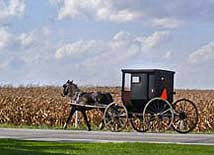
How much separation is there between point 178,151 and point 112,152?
1736 millimetres

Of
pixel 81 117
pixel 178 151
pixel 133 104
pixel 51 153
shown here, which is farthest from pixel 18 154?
pixel 81 117

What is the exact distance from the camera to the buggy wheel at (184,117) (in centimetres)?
2744

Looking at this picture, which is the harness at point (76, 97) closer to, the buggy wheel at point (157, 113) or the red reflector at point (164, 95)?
the buggy wheel at point (157, 113)

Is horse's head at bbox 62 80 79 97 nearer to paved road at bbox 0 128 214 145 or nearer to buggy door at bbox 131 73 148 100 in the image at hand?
buggy door at bbox 131 73 148 100

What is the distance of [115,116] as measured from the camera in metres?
28.0

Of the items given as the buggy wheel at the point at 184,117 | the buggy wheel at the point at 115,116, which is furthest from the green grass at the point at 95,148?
the buggy wheel at the point at 115,116

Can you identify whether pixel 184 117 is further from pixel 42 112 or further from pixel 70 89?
pixel 42 112

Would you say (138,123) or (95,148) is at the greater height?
(138,123)

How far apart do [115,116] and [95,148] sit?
9120mm

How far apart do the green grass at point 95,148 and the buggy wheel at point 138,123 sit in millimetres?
7387

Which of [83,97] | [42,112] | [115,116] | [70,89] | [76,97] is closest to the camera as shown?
[115,116]

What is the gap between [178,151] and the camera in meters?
18.4

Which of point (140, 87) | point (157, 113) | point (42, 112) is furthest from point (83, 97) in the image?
point (42, 112)

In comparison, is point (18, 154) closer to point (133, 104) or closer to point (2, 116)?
point (133, 104)
